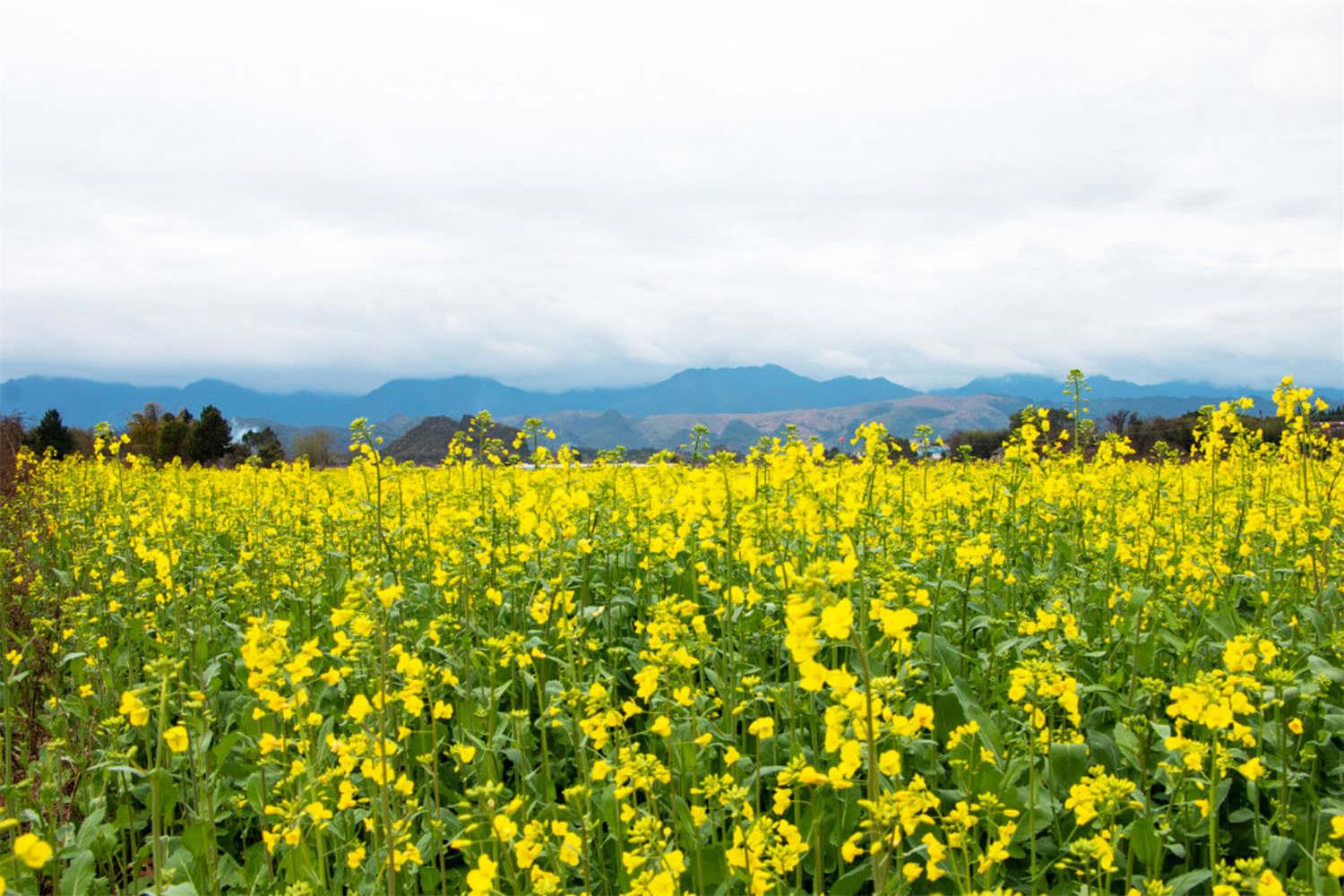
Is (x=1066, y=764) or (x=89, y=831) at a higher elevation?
(x=1066, y=764)

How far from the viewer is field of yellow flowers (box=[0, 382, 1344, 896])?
258 centimetres

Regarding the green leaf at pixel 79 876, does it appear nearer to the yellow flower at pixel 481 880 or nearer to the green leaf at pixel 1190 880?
the yellow flower at pixel 481 880

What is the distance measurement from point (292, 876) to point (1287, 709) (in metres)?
5.00

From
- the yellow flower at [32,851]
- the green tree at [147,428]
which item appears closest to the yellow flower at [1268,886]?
the yellow flower at [32,851]

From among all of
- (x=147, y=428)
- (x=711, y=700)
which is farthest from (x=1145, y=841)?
(x=147, y=428)

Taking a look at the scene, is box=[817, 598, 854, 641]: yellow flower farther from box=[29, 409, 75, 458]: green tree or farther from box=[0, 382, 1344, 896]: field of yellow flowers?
box=[29, 409, 75, 458]: green tree

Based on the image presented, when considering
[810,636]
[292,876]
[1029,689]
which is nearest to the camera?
[810,636]

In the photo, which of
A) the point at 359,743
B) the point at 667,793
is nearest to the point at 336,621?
the point at 359,743

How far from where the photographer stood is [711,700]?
470 centimetres

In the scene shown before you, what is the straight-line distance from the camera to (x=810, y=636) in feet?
6.35

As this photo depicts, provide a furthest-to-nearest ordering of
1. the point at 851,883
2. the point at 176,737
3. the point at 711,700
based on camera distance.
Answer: the point at 711,700, the point at 851,883, the point at 176,737

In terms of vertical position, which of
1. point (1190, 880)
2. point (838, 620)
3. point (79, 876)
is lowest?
point (79, 876)

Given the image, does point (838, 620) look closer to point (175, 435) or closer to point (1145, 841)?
point (1145, 841)

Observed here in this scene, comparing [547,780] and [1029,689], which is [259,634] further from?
[1029,689]
